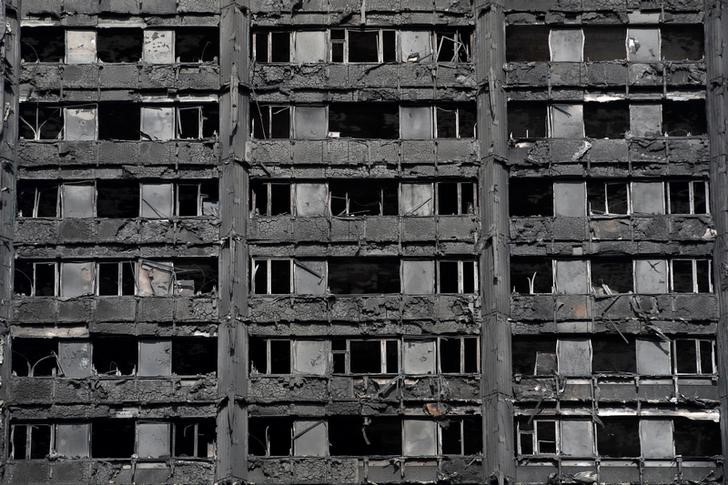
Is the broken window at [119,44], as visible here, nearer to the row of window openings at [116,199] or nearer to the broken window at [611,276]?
the row of window openings at [116,199]

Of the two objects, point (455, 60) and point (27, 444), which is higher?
point (455, 60)

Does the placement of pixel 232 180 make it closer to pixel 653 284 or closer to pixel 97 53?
pixel 97 53

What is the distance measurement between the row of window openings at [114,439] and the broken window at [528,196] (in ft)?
43.6

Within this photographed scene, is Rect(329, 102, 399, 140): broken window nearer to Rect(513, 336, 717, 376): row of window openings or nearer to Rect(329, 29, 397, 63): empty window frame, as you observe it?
Rect(329, 29, 397, 63): empty window frame

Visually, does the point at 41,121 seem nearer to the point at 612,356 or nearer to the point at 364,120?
the point at 364,120

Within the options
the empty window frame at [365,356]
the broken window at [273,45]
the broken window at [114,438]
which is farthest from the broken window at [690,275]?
the broken window at [114,438]

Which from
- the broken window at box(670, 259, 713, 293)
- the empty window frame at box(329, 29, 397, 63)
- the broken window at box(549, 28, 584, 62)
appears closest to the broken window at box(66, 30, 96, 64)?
the empty window frame at box(329, 29, 397, 63)

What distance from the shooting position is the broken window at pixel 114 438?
5159cm

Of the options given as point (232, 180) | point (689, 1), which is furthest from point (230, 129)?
point (689, 1)

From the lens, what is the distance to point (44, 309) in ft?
171

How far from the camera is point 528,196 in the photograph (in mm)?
53750

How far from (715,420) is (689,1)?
1539 centimetres

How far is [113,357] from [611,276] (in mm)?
17907

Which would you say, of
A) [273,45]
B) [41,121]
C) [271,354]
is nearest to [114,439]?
[271,354]
